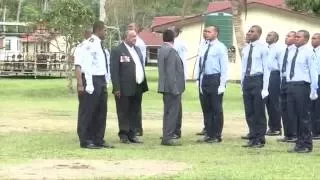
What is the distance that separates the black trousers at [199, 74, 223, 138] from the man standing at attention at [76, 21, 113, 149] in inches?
79.6

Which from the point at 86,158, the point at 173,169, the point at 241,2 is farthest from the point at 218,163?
the point at 241,2

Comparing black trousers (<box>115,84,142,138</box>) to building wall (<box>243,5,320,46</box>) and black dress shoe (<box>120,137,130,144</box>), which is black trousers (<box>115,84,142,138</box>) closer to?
black dress shoe (<box>120,137,130,144</box>)

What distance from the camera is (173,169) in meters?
9.73

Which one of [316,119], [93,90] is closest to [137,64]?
[93,90]

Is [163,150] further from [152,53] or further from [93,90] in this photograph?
[152,53]

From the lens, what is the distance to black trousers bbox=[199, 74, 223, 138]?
13.1 metres

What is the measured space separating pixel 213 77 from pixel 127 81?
1600mm

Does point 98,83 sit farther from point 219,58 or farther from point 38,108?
point 38,108

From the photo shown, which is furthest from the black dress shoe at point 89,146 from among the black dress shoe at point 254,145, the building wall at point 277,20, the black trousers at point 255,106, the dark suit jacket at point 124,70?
the building wall at point 277,20

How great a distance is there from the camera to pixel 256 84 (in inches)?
488

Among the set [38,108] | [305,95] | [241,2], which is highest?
[241,2]

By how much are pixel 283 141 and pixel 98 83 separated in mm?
3697

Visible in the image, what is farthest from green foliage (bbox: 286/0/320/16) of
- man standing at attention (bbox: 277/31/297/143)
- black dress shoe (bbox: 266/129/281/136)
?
man standing at attention (bbox: 277/31/297/143)

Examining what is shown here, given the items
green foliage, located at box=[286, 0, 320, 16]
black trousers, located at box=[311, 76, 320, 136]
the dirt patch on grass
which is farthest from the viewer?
green foliage, located at box=[286, 0, 320, 16]
